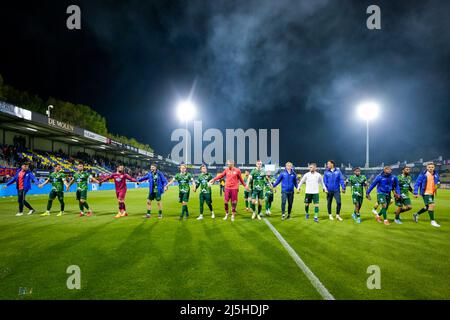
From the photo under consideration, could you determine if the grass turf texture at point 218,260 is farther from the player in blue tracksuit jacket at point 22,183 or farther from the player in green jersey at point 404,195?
the player in blue tracksuit jacket at point 22,183

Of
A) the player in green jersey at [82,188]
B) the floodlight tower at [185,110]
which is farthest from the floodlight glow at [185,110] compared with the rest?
the player in green jersey at [82,188]

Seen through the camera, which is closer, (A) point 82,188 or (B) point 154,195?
(B) point 154,195

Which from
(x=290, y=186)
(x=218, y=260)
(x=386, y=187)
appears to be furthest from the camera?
(x=290, y=186)

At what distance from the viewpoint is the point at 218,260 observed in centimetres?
468

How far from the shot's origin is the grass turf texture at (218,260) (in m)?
3.41

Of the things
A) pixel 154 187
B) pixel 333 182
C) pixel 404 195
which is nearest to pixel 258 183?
pixel 333 182

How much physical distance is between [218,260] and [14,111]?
26.9m

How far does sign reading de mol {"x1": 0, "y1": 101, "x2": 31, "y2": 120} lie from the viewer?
2076 cm

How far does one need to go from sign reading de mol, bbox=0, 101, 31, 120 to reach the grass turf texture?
18800 millimetres

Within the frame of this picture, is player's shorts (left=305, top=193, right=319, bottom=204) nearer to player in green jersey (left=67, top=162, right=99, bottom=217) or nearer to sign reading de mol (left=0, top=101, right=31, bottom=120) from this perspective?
player in green jersey (left=67, top=162, right=99, bottom=217)

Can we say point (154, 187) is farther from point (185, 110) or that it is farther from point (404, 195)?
point (185, 110)
